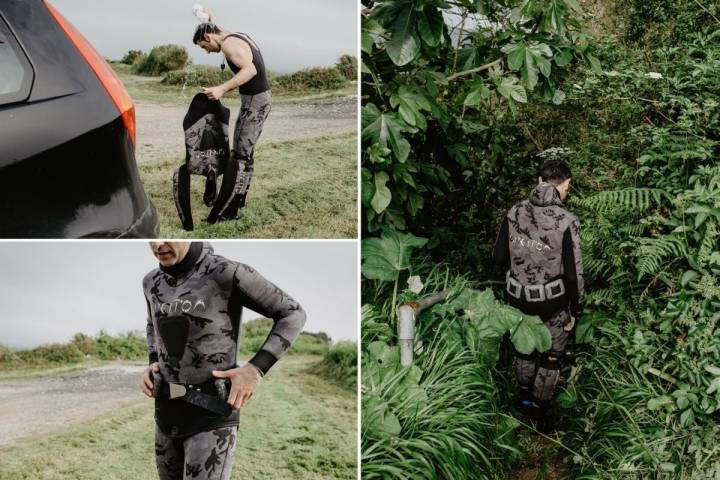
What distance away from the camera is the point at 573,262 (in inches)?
161

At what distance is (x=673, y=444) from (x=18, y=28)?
2.97 m

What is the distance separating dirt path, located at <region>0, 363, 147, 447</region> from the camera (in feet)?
8.30

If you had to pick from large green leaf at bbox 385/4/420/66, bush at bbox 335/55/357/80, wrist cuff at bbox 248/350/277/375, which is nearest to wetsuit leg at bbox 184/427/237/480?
wrist cuff at bbox 248/350/277/375

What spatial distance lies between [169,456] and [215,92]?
123cm

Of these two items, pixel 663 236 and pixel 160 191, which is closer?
pixel 160 191

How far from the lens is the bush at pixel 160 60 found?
2242 millimetres

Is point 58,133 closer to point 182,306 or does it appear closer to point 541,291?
point 182,306

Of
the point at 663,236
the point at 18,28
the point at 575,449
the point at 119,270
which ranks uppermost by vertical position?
the point at 18,28

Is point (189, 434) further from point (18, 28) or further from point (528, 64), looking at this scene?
point (528, 64)

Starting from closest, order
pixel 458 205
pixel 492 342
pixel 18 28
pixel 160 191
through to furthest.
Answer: pixel 18 28 < pixel 160 191 < pixel 492 342 < pixel 458 205

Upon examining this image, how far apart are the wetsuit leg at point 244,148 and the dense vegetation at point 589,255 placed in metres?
0.78

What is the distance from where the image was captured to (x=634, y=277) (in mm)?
3748

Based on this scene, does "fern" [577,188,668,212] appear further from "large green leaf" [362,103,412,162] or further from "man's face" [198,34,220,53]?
"man's face" [198,34,220,53]

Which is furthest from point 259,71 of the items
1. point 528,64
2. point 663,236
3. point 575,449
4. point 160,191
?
point 575,449
